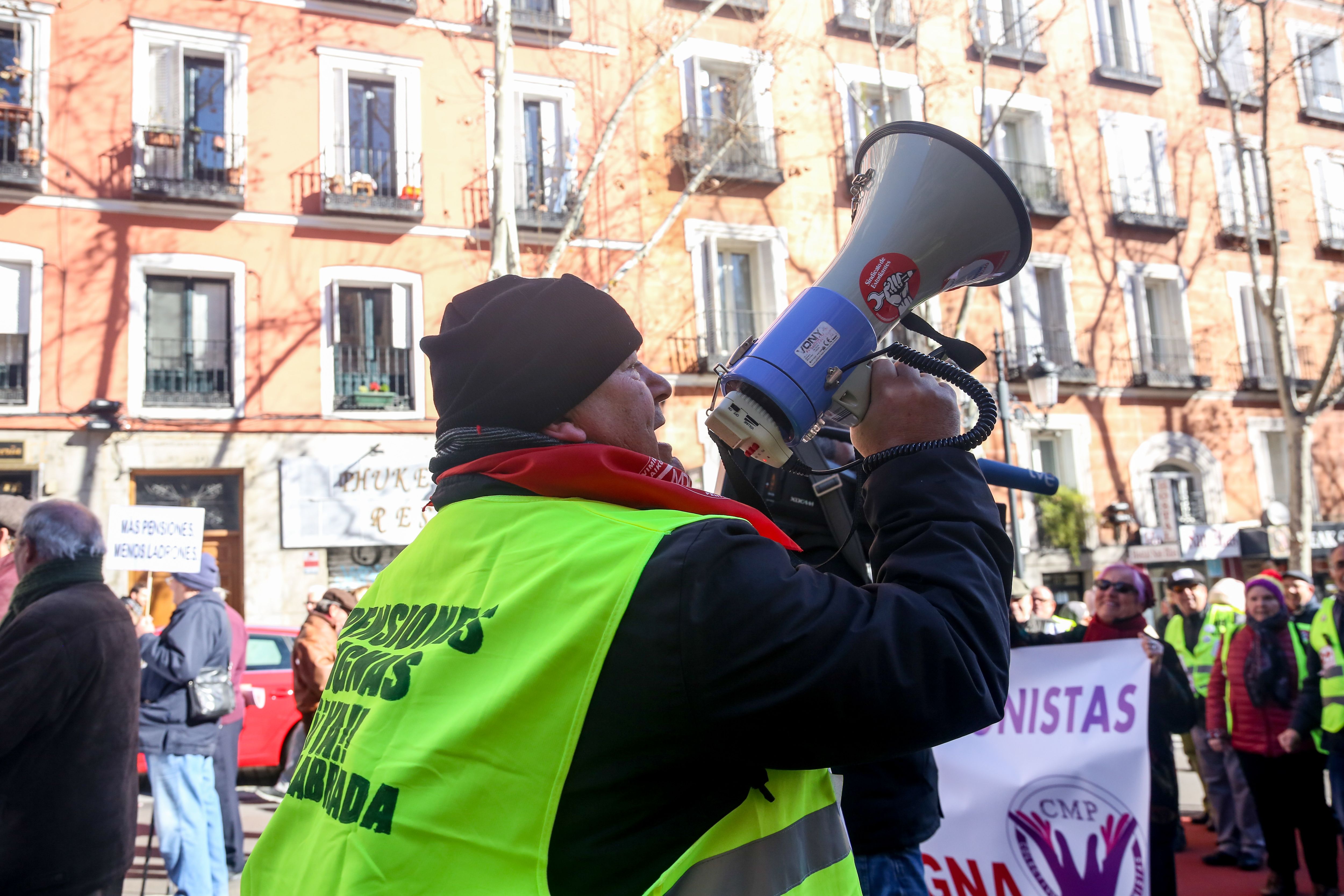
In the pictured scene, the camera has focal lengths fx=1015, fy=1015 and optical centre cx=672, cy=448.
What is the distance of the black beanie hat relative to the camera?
56.7 inches

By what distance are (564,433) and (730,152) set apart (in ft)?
50.5

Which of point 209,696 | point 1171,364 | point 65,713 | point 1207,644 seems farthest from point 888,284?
point 1171,364

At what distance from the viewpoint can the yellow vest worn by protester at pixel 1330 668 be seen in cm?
529

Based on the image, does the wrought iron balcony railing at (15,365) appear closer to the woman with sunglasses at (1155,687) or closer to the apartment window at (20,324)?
the apartment window at (20,324)

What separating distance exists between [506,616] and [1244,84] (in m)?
24.3

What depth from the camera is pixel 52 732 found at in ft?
9.63

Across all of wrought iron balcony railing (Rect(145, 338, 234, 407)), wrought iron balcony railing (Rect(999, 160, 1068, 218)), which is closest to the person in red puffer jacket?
wrought iron balcony railing (Rect(145, 338, 234, 407))

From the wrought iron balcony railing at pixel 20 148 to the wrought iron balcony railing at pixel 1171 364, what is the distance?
17.7 meters

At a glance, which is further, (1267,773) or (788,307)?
(1267,773)

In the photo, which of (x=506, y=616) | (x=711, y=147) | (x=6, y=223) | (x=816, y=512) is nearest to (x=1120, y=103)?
(x=711, y=147)

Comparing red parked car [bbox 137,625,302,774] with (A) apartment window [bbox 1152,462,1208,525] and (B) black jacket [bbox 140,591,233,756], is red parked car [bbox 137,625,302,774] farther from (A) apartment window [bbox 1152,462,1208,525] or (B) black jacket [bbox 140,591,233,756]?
(A) apartment window [bbox 1152,462,1208,525]

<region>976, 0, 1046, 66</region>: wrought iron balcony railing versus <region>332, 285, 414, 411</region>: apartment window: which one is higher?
<region>976, 0, 1046, 66</region>: wrought iron balcony railing

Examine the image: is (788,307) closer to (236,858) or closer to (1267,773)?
(1267,773)

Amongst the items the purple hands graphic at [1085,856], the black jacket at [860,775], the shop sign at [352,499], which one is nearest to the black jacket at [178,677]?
the purple hands graphic at [1085,856]
